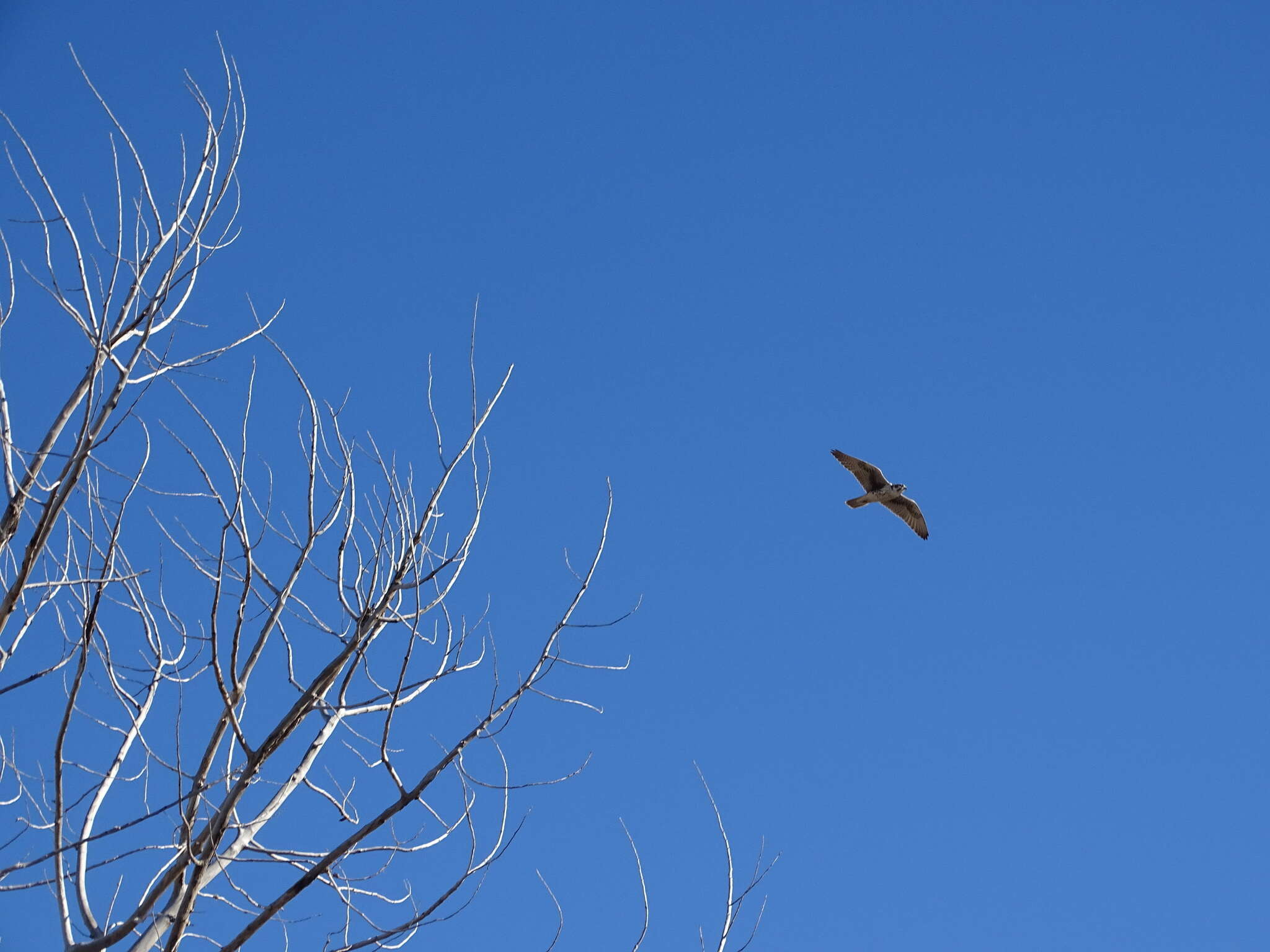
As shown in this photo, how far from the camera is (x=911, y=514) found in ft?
42.7

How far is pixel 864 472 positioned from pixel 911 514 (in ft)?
2.83

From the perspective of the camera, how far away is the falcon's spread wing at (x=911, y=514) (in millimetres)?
12961

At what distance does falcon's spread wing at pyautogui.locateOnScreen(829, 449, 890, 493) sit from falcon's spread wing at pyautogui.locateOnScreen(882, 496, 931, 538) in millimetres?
395

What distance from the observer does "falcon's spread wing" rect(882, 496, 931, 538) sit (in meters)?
13.0

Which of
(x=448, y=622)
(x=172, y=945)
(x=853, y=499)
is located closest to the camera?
(x=172, y=945)

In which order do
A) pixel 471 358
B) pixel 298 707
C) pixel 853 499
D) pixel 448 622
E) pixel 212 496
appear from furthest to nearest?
pixel 853 499, pixel 448 622, pixel 471 358, pixel 212 496, pixel 298 707

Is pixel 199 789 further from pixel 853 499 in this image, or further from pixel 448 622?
pixel 853 499

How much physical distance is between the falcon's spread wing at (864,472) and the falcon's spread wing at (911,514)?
395 millimetres

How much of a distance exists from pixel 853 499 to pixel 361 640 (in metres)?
9.22

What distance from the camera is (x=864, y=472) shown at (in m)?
12.5

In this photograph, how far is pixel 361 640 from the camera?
3.71 m

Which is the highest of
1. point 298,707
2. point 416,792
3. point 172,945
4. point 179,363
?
point 179,363

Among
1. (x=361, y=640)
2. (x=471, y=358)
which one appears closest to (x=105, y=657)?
(x=361, y=640)

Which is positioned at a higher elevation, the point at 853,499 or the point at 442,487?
the point at 853,499
